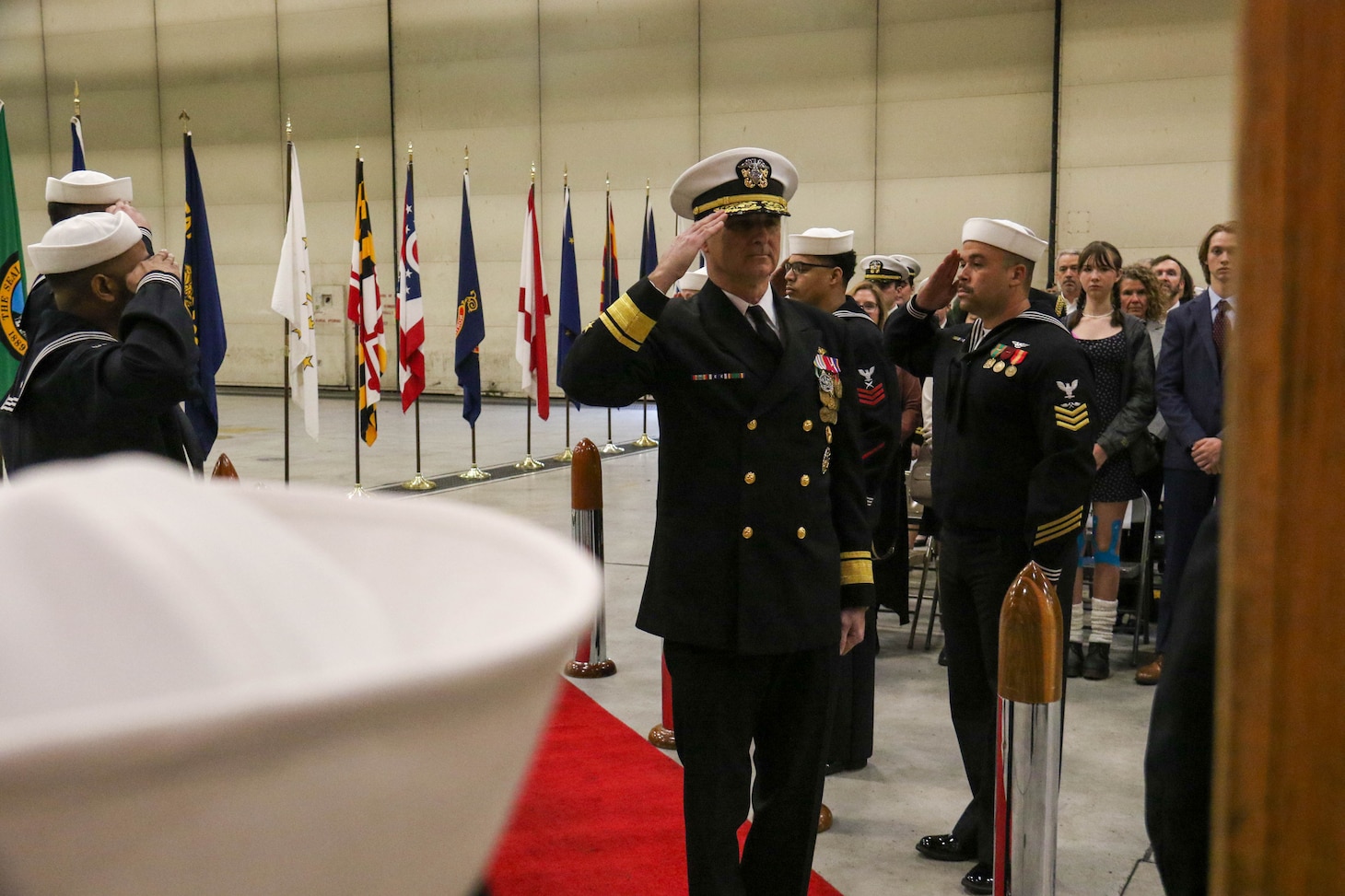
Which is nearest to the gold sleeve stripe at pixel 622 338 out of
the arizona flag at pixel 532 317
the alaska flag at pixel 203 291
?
Result: the alaska flag at pixel 203 291

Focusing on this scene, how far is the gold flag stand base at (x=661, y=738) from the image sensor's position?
3.88 meters

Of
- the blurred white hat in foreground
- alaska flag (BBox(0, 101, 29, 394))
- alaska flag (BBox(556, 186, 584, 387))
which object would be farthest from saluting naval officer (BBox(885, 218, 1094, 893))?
alaska flag (BBox(556, 186, 584, 387))

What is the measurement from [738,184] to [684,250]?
248mm

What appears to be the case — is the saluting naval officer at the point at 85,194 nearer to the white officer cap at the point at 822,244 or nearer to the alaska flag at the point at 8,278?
the alaska flag at the point at 8,278

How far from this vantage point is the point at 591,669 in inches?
185

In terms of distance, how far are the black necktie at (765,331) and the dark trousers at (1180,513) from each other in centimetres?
262

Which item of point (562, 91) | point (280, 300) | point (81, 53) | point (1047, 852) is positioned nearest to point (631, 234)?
point (562, 91)

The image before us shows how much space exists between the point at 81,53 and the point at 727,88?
9.71 metres

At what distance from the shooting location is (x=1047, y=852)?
2.32 metres

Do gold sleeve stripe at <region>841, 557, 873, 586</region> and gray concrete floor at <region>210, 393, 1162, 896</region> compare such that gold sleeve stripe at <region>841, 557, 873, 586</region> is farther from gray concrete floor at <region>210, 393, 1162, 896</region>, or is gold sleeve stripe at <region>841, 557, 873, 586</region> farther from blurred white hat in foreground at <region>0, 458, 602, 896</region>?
blurred white hat in foreground at <region>0, 458, 602, 896</region>

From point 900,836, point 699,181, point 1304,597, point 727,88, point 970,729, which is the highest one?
point 727,88

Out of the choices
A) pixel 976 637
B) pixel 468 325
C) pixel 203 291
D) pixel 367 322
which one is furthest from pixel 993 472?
pixel 468 325

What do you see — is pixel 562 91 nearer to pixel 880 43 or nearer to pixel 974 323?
pixel 880 43

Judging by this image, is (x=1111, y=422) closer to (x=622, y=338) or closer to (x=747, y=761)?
(x=747, y=761)
